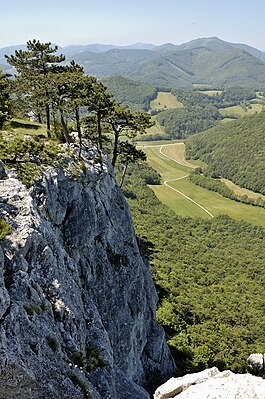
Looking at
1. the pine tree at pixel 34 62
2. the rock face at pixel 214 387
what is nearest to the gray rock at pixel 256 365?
the rock face at pixel 214 387

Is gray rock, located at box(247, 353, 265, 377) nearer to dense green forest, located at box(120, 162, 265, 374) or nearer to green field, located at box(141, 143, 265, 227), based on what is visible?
dense green forest, located at box(120, 162, 265, 374)

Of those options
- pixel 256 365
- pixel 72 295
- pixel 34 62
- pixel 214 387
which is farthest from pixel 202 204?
pixel 72 295

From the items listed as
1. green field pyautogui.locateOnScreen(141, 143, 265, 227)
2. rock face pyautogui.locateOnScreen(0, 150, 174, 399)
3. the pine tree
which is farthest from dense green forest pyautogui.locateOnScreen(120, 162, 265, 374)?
the pine tree

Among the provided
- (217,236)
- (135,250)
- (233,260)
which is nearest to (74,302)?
(135,250)

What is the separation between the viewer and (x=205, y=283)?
82.9 m

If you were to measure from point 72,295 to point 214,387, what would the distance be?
8329 millimetres

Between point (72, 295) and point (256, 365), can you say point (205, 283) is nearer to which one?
point (256, 365)

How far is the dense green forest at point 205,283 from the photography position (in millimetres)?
52875

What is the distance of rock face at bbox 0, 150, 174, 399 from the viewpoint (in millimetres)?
13203

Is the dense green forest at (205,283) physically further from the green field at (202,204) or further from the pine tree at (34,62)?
the pine tree at (34,62)

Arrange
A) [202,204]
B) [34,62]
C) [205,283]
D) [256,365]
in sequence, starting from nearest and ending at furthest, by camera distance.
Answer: [34,62], [256,365], [205,283], [202,204]

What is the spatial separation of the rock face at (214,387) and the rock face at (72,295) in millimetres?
1946

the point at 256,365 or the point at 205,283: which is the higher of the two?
the point at 256,365

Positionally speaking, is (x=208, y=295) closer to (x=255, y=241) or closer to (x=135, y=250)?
(x=135, y=250)
